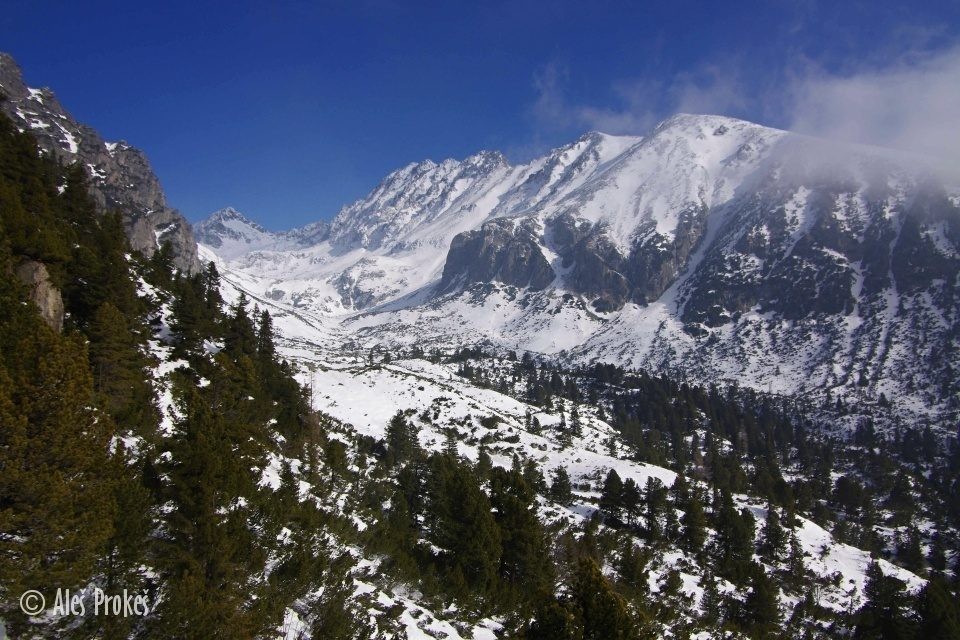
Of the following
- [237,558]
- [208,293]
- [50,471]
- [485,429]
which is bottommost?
[237,558]

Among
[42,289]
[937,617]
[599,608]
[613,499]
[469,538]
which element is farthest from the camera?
[613,499]

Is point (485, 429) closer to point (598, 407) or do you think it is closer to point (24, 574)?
point (598, 407)

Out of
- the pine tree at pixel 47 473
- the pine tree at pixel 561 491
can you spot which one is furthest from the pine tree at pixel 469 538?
the pine tree at pixel 561 491

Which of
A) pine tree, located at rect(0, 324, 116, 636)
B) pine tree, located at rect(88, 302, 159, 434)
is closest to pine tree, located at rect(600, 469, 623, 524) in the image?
pine tree, located at rect(88, 302, 159, 434)

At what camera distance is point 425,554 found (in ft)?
120

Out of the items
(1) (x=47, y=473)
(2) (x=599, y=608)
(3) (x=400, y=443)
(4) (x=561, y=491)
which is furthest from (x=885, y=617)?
(1) (x=47, y=473)

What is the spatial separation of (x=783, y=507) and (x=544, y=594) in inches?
3236

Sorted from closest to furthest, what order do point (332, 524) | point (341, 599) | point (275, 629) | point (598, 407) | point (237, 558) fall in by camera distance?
point (275, 629) < point (237, 558) < point (341, 599) < point (332, 524) < point (598, 407)

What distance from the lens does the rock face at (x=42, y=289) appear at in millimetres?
28322

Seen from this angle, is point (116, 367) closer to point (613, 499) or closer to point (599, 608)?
point (599, 608)

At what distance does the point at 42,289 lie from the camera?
95.4 ft

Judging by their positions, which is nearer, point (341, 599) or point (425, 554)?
point (341, 599)

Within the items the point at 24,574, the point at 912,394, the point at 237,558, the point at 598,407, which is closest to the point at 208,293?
the point at 237,558

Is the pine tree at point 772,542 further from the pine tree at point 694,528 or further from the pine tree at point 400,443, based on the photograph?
the pine tree at point 400,443
